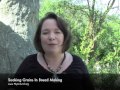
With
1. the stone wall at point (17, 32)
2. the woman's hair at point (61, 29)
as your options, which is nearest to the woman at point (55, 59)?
the woman's hair at point (61, 29)

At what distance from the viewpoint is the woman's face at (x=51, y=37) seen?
0.98 metres

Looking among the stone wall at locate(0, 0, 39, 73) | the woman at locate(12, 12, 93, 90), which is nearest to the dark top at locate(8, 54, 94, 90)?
the woman at locate(12, 12, 93, 90)

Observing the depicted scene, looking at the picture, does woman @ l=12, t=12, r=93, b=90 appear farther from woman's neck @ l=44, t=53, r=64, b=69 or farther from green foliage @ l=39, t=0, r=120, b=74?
green foliage @ l=39, t=0, r=120, b=74

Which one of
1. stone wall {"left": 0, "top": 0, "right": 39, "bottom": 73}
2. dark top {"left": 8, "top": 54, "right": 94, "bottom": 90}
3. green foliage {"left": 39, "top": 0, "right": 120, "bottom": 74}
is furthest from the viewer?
green foliage {"left": 39, "top": 0, "right": 120, "bottom": 74}

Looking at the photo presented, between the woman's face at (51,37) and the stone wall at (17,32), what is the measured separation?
516mm

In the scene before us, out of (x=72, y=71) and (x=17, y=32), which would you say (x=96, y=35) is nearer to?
(x=17, y=32)

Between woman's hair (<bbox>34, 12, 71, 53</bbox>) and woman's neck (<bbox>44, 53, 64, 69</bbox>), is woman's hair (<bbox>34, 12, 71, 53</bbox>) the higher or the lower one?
the higher one

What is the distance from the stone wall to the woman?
507 millimetres

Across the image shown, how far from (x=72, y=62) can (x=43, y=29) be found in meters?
0.13

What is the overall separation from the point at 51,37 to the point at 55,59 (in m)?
0.07

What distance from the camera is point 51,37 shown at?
98cm

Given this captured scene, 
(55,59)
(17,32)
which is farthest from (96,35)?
(55,59)

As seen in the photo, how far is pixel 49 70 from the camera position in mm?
974

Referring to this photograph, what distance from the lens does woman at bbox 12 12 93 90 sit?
0.96m
